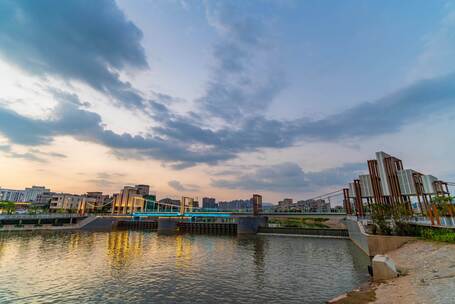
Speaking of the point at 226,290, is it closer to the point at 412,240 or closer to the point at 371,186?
the point at 412,240

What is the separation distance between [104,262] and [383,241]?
134 feet

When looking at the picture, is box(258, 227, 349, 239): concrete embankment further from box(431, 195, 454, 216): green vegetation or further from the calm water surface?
the calm water surface

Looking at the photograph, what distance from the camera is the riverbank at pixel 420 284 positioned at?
14047mm

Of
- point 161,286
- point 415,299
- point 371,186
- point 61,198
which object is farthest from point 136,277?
point 61,198

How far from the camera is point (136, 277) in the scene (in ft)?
86.1

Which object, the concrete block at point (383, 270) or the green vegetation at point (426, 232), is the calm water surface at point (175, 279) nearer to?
the concrete block at point (383, 270)

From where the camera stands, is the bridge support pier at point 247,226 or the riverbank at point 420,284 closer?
the riverbank at point 420,284

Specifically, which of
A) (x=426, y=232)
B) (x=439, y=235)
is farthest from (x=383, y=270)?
(x=426, y=232)

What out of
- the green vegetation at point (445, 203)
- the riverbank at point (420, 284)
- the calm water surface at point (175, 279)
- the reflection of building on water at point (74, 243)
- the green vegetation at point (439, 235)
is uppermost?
the green vegetation at point (445, 203)

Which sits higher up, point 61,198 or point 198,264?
point 61,198

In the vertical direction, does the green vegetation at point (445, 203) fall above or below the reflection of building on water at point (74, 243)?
above

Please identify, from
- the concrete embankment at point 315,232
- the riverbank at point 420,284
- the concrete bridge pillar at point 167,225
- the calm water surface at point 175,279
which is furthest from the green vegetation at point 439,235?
the concrete bridge pillar at point 167,225

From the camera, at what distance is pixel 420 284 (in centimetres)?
1639

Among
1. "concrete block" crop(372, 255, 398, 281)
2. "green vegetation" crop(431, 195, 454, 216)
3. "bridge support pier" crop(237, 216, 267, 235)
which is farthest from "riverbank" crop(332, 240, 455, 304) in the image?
"bridge support pier" crop(237, 216, 267, 235)
